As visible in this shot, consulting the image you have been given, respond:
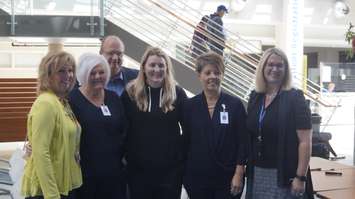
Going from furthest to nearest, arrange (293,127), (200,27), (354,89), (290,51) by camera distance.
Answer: (354,89), (290,51), (200,27), (293,127)

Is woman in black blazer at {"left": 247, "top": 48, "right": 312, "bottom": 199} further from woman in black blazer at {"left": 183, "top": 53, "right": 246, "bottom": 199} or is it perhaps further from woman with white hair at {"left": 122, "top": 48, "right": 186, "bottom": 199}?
woman with white hair at {"left": 122, "top": 48, "right": 186, "bottom": 199}

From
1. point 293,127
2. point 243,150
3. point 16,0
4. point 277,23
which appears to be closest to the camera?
point 293,127

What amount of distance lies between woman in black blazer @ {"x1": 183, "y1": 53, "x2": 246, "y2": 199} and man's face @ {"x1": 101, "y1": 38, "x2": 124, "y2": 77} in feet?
2.36

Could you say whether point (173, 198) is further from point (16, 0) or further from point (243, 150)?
point (16, 0)

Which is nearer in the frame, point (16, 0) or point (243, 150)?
point (243, 150)

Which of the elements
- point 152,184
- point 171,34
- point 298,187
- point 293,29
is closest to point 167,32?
point 171,34

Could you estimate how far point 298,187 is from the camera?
2787 mm

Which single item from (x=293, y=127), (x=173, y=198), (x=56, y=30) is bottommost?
(x=173, y=198)

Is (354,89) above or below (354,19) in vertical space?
below

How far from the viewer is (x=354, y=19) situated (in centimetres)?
1532

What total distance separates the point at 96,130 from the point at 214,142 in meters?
0.75

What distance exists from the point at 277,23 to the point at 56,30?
904 cm

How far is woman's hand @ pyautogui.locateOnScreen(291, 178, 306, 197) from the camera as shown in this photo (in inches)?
110

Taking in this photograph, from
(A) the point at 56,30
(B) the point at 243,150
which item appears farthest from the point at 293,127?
(A) the point at 56,30
